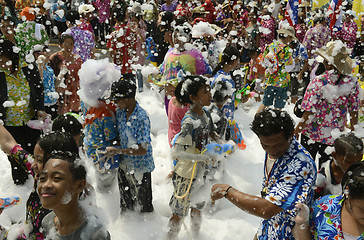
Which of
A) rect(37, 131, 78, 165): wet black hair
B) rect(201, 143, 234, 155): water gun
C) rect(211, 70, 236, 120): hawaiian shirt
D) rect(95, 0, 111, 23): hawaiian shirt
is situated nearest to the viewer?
rect(37, 131, 78, 165): wet black hair

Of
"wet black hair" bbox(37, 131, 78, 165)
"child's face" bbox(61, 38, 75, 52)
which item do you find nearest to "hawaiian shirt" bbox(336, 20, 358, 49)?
"child's face" bbox(61, 38, 75, 52)

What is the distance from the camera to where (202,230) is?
3.45 m

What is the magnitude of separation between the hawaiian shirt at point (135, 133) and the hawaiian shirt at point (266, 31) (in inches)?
207

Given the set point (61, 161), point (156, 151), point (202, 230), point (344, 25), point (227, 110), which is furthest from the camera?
point (344, 25)

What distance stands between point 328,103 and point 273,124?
1.96 m

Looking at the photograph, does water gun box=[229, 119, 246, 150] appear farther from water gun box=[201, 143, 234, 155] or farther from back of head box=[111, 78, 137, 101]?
back of head box=[111, 78, 137, 101]

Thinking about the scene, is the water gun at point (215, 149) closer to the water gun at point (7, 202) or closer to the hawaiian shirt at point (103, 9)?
the water gun at point (7, 202)

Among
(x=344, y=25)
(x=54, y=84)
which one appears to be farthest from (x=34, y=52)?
(x=344, y=25)

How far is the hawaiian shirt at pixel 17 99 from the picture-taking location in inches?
138

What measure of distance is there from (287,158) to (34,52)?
4.26m

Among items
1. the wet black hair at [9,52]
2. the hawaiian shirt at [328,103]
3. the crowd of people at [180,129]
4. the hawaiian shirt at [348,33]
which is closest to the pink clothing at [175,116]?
the crowd of people at [180,129]

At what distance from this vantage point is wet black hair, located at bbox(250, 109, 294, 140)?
1.87m

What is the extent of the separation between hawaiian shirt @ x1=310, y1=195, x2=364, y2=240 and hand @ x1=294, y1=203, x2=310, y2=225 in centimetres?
5

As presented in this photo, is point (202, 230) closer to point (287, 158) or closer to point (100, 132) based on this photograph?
point (100, 132)
